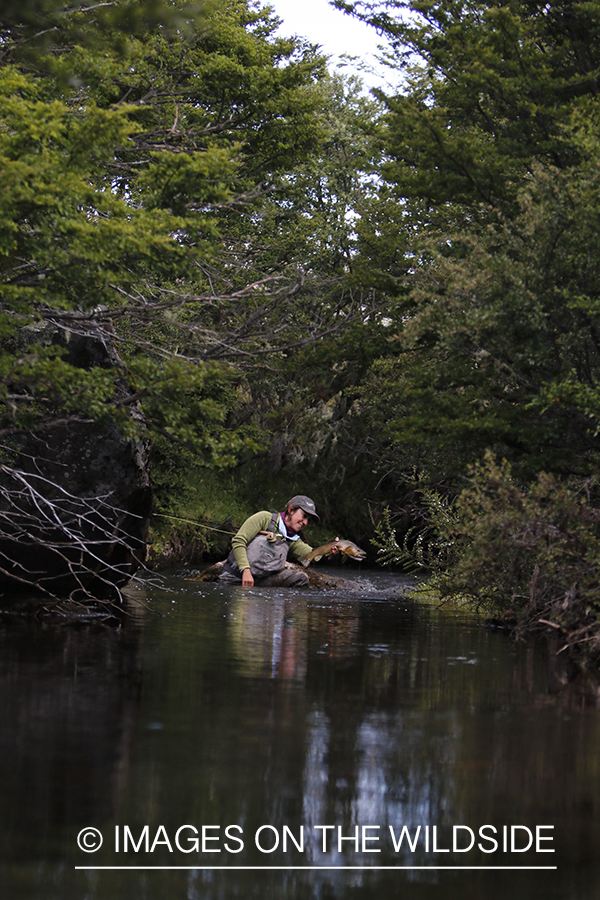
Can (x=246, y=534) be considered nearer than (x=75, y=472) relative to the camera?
No

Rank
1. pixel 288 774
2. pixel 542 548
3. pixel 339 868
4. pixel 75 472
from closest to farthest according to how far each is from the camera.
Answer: pixel 339 868, pixel 288 774, pixel 542 548, pixel 75 472

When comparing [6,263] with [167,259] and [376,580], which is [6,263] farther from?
[376,580]

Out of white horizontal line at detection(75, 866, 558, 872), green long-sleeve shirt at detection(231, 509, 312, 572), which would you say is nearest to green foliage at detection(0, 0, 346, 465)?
green long-sleeve shirt at detection(231, 509, 312, 572)

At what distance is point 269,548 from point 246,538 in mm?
484

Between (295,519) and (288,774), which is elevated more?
(295,519)

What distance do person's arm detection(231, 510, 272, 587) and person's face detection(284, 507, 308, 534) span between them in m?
0.36

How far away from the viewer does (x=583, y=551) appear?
9828 mm

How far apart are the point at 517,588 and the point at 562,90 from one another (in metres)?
7.60

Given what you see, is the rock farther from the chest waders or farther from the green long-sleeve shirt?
the chest waders

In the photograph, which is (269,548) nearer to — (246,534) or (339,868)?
(246,534)

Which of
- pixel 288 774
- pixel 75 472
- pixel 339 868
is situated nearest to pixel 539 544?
pixel 288 774

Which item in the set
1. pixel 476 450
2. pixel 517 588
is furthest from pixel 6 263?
pixel 517 588

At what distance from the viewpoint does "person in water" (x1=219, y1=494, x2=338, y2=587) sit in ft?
50.6

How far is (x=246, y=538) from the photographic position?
51.2 feet
